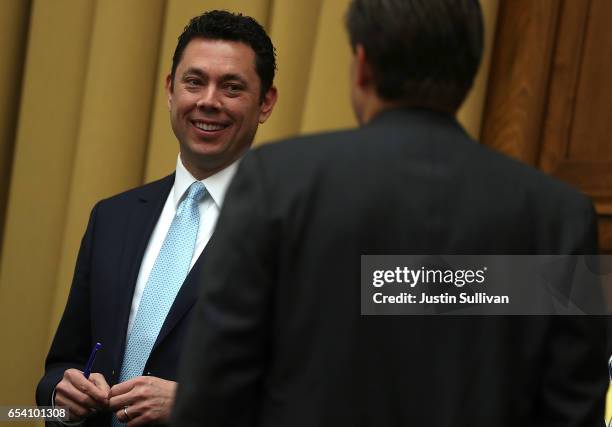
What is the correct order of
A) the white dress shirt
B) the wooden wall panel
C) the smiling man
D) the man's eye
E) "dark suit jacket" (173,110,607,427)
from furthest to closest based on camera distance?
the wooden wall panel < the man's eye < the white dress shirt < the smiling man < "dark suit jacket" (173,110,607,427)

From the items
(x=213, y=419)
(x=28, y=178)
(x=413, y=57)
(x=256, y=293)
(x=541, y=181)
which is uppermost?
(x=28, y=178)

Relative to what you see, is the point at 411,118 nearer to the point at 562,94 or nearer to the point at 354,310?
the point at 354,310

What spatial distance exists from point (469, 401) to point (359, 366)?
13 centimetres

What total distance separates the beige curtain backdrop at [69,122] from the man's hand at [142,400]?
961mm

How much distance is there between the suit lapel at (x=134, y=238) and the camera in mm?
1827

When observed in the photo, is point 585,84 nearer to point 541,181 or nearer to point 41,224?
point 541,181

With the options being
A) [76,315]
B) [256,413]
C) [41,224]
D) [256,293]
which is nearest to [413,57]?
[256,293]

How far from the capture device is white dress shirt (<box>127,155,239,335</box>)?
1.87 m

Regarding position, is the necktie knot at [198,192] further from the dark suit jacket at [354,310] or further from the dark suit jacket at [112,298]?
the dark suit jacket at [354,310]

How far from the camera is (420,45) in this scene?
1.12 meters

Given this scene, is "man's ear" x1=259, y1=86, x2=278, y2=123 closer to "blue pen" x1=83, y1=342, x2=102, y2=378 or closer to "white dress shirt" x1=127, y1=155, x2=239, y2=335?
"white dress shirt" x1=127, y1=155, x2=239, y2=335

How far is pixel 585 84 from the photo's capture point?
2.25 meters

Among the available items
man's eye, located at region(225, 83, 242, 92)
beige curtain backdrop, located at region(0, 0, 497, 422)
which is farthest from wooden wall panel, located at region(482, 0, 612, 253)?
man's eye, located at region(225, 83, 242, 92)

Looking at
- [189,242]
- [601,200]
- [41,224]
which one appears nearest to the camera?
[189,242]
